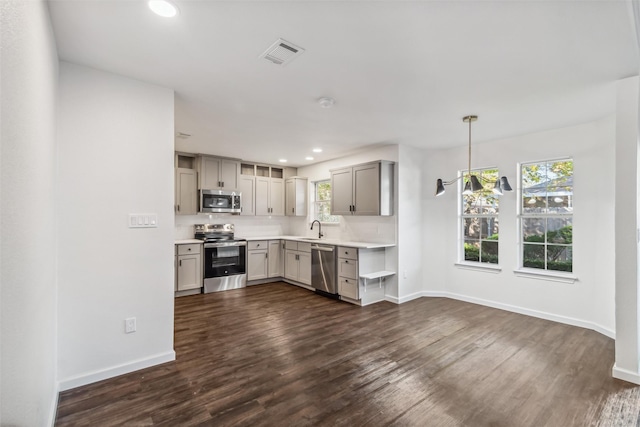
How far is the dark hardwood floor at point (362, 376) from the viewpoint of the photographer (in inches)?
81.7

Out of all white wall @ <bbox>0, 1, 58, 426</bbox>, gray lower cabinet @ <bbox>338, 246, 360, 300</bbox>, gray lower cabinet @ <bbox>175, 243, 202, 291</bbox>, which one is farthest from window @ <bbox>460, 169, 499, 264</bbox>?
white wall @ <bbox>0, 1, 58, 426</bbox>

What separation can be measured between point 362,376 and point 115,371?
2.07m

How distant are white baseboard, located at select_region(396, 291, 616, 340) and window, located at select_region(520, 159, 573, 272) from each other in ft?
2.07

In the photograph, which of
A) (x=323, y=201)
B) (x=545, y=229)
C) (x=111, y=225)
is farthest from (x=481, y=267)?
(x=111, y=225)

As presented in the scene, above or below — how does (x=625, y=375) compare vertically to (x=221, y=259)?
below

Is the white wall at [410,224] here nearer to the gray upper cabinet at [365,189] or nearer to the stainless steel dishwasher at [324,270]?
the gray upper cabinet at [365,189]

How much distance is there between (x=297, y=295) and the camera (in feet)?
17.2

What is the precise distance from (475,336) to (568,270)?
5.60ft

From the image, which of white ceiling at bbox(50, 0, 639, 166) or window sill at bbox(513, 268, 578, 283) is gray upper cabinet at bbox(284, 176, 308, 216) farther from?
window sill at bbox(513, 268, 578, 283)

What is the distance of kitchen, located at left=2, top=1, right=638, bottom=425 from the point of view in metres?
1.44

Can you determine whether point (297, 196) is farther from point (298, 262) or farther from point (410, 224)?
point (410, 224)

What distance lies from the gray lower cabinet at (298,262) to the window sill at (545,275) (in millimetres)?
3319

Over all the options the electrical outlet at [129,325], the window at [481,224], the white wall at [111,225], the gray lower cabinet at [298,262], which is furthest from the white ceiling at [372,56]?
the gray lower cabinet at [298,262]

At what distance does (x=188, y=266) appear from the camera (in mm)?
5215
